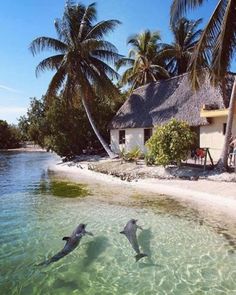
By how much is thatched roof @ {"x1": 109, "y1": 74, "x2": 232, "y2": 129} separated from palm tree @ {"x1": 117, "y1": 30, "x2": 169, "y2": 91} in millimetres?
4843

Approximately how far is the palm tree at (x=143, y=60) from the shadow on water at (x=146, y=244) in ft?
74.2

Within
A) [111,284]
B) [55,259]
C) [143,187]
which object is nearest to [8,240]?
[55,259]

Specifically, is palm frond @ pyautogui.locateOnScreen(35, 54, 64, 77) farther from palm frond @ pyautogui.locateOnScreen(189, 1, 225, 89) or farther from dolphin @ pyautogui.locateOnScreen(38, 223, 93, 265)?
dolphin @ pyautogui.locateOnScreen(38, 223, 93, 265)

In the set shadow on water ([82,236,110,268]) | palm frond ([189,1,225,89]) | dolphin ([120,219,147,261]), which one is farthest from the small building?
shadow on water ([82,236,110,268])

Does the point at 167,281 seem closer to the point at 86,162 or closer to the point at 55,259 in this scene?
the point at 55,259

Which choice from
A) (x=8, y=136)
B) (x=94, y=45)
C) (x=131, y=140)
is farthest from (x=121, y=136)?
(x=8, y=136)

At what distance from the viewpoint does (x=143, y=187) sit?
14562 millimetres

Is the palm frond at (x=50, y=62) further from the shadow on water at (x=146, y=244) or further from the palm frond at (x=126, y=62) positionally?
the shadow on water at (x=146, y=244)

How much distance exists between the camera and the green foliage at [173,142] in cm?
1508

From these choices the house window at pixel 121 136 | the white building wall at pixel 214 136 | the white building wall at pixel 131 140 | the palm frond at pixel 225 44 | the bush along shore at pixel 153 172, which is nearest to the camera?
the palm frond at pixel 225 44

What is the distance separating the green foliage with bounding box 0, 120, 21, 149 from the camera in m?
54.7

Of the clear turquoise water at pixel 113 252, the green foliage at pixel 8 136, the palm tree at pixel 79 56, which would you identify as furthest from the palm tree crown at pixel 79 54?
the green foliage at pixel 8 136

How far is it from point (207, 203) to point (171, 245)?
3.94 meters

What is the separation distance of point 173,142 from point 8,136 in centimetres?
4638
